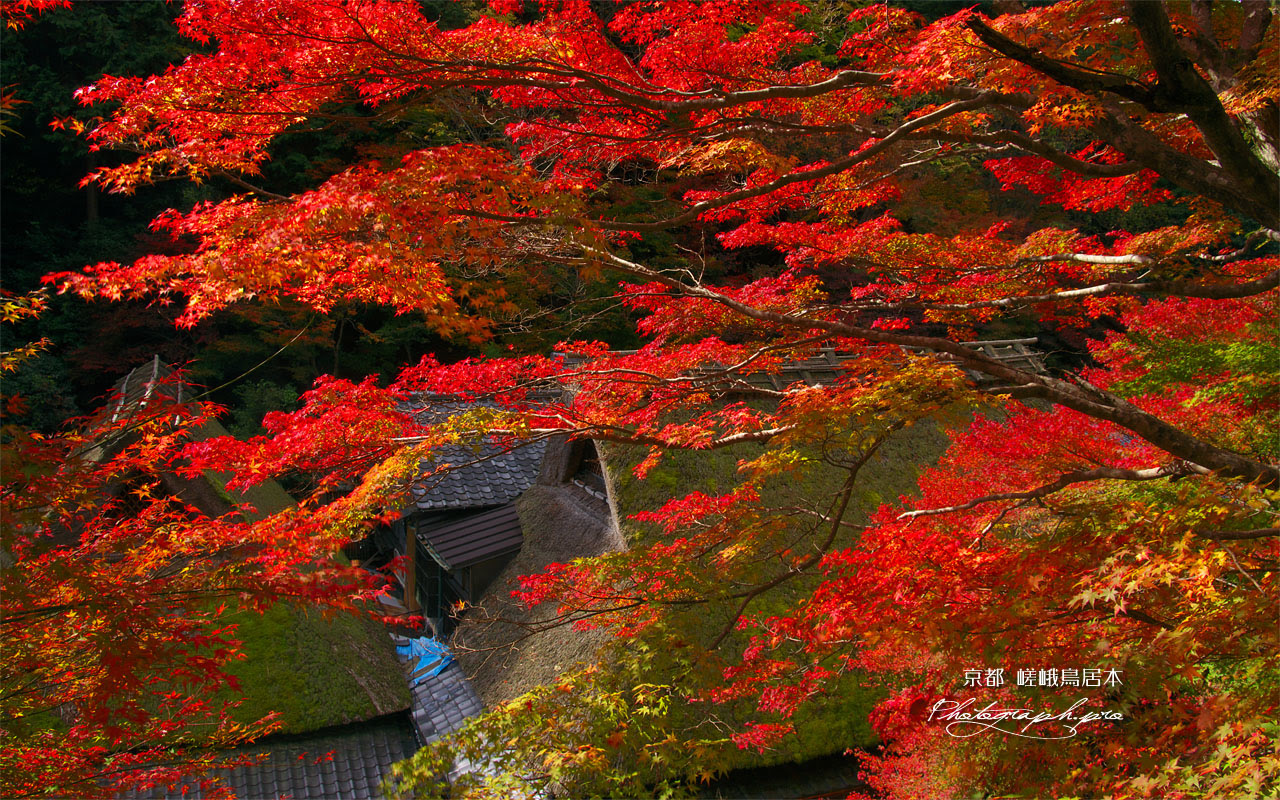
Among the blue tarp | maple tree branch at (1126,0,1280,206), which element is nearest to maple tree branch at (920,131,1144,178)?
maple tree branch at (1126,0,1280,206)

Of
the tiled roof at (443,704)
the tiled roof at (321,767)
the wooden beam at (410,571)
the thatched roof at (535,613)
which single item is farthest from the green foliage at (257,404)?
the tiled roof at (321,767)

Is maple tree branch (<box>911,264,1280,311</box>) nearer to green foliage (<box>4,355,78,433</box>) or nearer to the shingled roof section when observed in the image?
the shingled roof section

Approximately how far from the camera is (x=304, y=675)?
20.1 feet

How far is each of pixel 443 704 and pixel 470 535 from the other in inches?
80.3

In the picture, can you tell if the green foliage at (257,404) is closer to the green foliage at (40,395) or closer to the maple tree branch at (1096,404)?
the green foliage at (40,395)

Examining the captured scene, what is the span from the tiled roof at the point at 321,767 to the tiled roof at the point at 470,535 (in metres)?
2.00

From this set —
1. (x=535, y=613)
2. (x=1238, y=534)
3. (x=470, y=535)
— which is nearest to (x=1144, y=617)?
(x=1238, y=534)

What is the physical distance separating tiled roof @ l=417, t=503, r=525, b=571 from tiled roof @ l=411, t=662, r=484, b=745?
1.20 m

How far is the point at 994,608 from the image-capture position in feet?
10.9

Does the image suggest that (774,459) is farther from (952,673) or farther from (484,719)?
(484,719)

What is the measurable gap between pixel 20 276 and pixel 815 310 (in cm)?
1490

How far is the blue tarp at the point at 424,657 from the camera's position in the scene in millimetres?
7567

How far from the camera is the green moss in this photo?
19.4ft

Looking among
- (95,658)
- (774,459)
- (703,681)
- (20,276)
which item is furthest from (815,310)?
(20,276)
